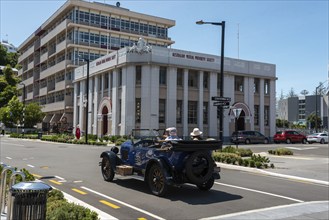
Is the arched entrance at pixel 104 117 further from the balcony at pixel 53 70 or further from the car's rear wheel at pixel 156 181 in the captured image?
the car's rear wheel at pixel 156 181

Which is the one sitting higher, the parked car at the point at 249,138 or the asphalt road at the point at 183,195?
the parked car at the point at 249,138

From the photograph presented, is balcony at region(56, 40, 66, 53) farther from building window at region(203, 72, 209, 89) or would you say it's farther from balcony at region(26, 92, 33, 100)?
building window at region(203, 72, 209, 89)

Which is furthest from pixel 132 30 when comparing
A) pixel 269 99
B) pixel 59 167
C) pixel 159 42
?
pixel 59 167

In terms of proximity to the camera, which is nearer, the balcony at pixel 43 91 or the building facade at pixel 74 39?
the building facade at pixel 74 39

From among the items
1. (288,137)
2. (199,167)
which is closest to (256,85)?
(288,137)

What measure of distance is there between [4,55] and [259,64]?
274 ft

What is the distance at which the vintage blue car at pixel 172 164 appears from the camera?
906 cm

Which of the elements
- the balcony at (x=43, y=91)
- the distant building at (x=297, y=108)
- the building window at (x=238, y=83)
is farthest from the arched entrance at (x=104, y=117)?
the distant building at (x=297, y=108)

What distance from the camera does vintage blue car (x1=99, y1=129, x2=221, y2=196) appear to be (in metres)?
9.06

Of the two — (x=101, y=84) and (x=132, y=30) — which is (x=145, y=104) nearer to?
(x=101, y=84)

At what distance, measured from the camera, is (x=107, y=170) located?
11531 mm

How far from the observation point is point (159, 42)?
230 feet

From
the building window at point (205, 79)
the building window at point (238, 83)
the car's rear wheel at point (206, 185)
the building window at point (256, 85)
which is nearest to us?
the car's rear wheel at point (206, 185)

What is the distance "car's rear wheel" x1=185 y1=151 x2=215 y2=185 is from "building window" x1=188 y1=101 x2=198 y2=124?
1268 inches
